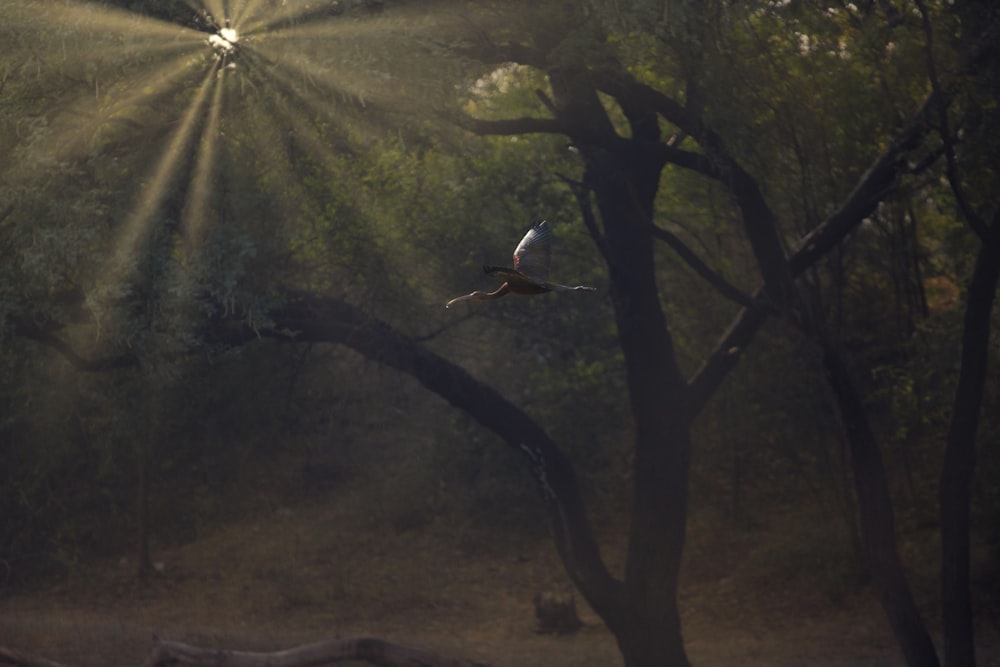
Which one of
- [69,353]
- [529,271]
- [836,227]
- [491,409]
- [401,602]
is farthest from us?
[401,602]

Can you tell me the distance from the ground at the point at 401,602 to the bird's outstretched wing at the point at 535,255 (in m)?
11.1

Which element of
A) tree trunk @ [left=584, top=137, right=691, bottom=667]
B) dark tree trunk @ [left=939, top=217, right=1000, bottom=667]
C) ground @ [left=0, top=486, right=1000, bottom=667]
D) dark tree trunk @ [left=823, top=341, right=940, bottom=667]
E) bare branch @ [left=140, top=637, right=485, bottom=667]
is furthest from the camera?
ground @ [left=0, top=486, right=1000, bottom=667]

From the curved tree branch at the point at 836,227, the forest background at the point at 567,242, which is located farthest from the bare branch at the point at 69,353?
the curved tree branch at the point at 836,227

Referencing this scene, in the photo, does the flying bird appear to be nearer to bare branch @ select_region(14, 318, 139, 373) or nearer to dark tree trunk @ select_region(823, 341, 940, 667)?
bare branch @ select_region(14, 318, 139, 373)

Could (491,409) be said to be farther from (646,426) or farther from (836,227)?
(836,227)

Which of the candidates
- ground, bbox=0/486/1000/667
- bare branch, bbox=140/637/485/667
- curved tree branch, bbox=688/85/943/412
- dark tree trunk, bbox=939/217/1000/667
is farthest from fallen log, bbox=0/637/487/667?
dark tree trunk, bbox=939/217/1000/667

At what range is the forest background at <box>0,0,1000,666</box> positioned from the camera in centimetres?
995

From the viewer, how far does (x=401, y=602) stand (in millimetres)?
20172

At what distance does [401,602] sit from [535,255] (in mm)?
15375

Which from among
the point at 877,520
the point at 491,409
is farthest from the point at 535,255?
the point at 877,520

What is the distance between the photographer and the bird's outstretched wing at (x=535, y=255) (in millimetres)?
5637

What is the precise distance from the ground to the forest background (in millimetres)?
257

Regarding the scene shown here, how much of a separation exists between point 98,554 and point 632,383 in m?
13.4

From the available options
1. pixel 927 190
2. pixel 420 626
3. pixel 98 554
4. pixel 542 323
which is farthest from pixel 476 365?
pixel 927 190
